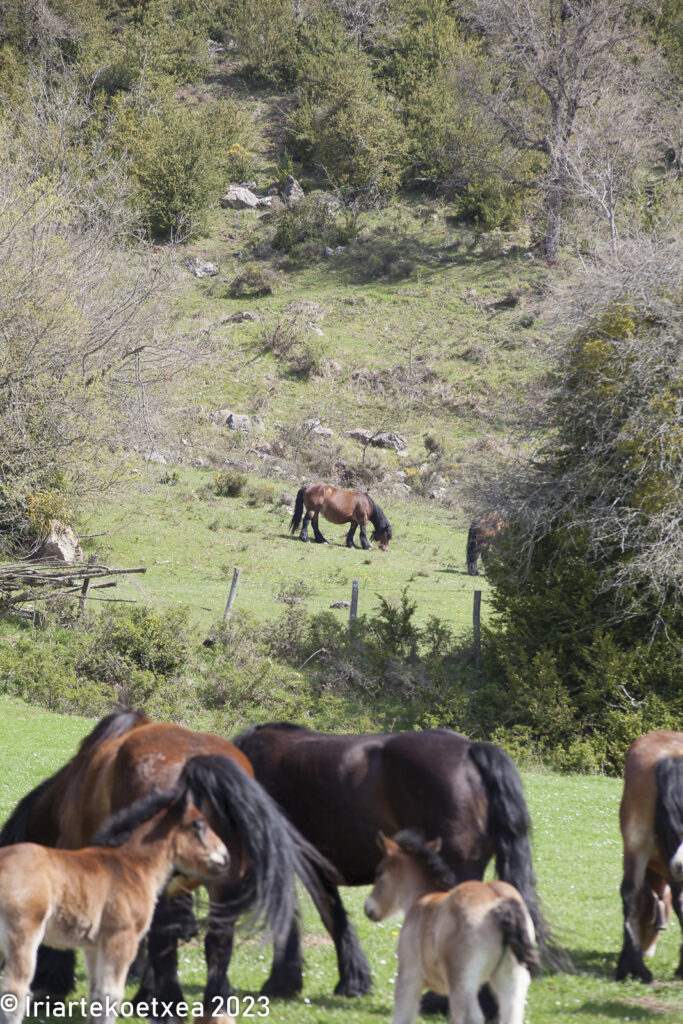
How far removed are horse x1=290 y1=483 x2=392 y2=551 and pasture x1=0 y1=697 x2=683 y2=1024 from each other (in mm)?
14877

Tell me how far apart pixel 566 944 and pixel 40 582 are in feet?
50.1

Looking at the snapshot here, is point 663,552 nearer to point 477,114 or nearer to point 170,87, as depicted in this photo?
point 477,114

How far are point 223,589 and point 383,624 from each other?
480cm

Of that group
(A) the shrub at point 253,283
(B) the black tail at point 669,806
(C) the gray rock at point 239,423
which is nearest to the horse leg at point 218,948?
(B) the black tail at point 669,806

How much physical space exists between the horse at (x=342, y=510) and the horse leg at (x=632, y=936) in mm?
20918

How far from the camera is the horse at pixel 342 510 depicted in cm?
2759

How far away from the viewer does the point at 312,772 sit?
21.3 ft

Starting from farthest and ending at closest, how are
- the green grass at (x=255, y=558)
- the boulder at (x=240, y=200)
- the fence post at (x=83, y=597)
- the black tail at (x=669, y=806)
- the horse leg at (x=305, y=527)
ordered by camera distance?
the boulder at (x=240, y=200) < the horse leg at (x=305, y=527) < the green grass at (x=255, y=558) < the fence post at (x=83, y=597) < the black tail at (x=669, y=806)

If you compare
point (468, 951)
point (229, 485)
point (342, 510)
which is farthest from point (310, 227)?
point (468, 951)

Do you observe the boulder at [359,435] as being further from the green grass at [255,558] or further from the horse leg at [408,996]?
the horse leg at [408,996]

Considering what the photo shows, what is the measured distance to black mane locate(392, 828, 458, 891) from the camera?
5.31m

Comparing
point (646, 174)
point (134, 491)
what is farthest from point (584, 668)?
point (646, 174)

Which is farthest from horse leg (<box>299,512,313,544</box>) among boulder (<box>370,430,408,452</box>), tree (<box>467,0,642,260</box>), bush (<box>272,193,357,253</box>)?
bush (<box>272,193,357,253</box>)

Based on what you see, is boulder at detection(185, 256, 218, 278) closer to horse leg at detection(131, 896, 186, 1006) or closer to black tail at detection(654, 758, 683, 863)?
black tail at detection(654, 758, 683, 863)
